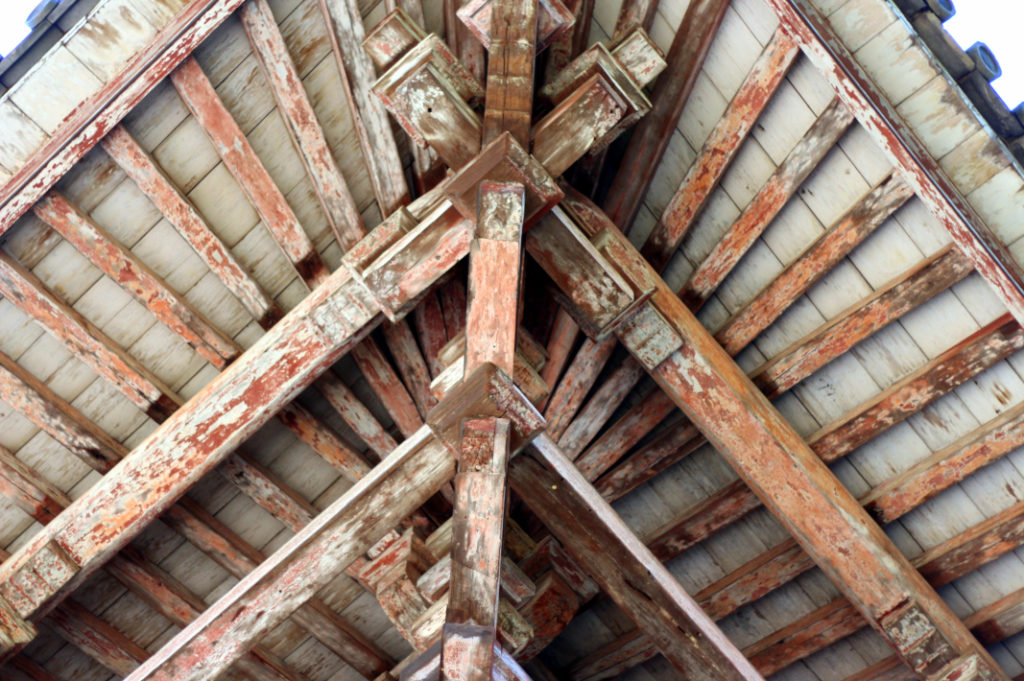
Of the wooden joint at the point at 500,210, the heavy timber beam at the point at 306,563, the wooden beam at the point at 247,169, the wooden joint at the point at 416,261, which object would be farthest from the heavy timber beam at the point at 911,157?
the wooden beam at the point at 247,169

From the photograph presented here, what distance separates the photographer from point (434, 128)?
3598 millimetres

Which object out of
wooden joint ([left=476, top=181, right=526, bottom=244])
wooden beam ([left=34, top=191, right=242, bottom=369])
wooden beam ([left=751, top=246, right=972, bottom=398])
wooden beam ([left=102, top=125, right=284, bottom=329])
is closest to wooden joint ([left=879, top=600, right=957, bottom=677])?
wooden beam ([left=751, top=246, right=972, bottom=398])

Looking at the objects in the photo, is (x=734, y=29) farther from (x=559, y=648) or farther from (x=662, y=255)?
(x=559, y=648)

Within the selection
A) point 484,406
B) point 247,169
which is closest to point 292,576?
point 484,406

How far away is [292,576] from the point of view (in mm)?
3299

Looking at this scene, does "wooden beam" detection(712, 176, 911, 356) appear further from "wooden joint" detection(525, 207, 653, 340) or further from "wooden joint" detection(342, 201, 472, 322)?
"wooden joint" detection(342, 201, 472, 322)

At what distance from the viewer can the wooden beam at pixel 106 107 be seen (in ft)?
11.9

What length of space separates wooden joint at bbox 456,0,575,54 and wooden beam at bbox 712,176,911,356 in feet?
4.12

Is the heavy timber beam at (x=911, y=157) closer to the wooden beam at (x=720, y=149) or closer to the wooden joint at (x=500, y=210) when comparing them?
the wooden beam at (x=720, y=149)

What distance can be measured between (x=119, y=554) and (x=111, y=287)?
49.2 inches

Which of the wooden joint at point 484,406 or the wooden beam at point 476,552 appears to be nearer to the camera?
the wooden beam at point 476,552

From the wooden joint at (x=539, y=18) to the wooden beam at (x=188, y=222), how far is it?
1.46 metres

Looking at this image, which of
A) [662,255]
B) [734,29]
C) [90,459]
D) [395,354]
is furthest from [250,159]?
[734,29]

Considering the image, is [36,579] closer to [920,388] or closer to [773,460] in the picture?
[773,460]
